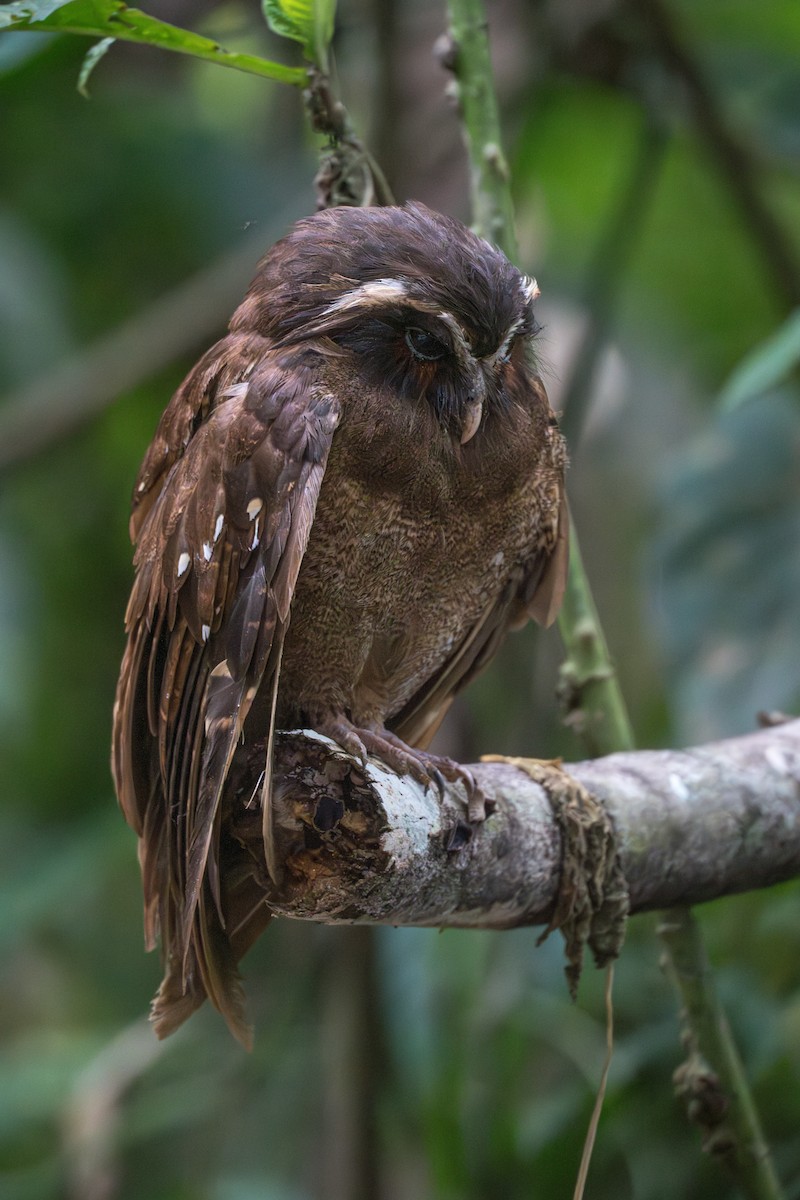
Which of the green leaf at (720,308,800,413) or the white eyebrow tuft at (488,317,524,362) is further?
the green leaf at (720,308,800,413)

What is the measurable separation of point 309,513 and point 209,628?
0.62 feet

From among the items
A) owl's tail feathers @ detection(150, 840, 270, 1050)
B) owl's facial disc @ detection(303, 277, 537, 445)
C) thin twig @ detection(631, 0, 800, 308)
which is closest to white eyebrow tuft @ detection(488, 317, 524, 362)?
owl's facial disc @ detection(303, 277, 537, 445)

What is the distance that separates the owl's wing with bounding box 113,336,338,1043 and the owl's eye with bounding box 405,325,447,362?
144mm

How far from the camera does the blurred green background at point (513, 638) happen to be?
96.3 inches

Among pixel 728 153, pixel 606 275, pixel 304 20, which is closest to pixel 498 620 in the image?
pixel 304 20

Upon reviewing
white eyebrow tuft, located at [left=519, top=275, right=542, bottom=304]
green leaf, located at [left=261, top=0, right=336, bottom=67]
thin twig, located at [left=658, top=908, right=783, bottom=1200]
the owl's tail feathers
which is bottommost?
thin twig, located at [left=658, top=908, right=783, bottom=1200]

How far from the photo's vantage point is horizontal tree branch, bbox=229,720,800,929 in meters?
1.34

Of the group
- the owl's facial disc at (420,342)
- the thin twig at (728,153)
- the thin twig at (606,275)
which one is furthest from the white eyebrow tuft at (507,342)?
the thin twig at (728,153)

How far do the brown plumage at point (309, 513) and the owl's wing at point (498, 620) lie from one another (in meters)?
0.07

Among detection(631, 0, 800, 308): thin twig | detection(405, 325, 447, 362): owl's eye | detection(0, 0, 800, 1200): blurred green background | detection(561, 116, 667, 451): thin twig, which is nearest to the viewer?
detection(405, 325, 447, 362): owl's eye

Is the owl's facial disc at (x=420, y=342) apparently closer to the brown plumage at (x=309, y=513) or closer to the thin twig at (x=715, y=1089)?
the brown plumage at (x=309, y=513)

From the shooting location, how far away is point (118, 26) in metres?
1.53

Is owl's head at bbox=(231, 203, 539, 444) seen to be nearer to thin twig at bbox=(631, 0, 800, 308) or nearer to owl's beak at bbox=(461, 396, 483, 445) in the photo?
owl's beak at bbox=(461, 396, 483, 445)

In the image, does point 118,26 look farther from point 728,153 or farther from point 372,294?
point 728,153
